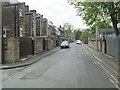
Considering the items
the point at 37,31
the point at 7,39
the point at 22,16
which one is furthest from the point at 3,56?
the point at 37,31

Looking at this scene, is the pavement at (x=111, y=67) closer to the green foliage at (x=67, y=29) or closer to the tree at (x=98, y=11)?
the tree at (x=98, y=11)

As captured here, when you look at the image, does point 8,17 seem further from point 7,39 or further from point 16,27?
point 7,39

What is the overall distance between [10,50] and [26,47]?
215 inches

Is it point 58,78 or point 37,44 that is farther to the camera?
point 37,44

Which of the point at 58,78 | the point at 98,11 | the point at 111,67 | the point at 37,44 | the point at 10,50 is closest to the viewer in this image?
the point at 58,78

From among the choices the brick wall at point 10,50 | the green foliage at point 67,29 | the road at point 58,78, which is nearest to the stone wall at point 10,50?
the brick wall at point 10,50

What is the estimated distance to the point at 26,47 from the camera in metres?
29.2

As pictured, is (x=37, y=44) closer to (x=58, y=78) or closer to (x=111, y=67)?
(x=111, y=67)

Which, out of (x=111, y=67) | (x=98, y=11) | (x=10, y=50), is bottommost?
(x=111, y=67)

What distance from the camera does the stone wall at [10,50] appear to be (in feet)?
77.9

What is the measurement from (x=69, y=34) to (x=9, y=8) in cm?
12000

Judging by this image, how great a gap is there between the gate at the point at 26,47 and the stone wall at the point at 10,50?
9.18ft

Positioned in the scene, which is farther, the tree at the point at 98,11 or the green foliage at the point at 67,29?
the green foliage at the point at 67,29

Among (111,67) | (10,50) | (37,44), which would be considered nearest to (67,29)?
(37,44)
